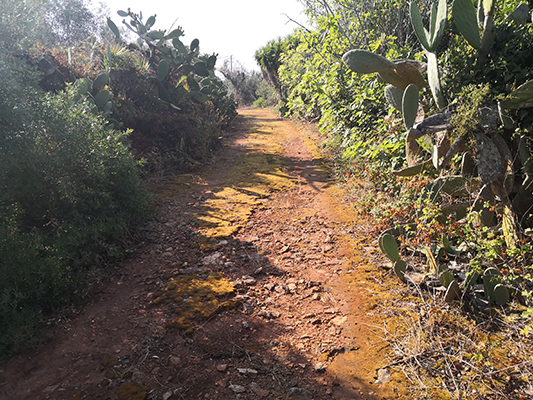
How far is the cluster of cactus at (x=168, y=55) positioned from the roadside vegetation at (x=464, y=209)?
4.95 meters

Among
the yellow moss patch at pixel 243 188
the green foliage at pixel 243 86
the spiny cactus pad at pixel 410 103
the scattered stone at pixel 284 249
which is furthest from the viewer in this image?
the green foliage at pixel 243 86

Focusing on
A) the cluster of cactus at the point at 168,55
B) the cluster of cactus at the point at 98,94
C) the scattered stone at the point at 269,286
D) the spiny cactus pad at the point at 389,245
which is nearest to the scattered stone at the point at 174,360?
the scattered stone at the point at 269,286

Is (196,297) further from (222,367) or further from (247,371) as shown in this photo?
(247,371)

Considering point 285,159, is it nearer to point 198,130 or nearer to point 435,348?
point 198,130

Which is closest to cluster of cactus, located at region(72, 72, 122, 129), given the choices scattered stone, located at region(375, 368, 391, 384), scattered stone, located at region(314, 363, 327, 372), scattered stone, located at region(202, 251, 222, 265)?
scattered stone, located at region(202, 251, 222, 265)

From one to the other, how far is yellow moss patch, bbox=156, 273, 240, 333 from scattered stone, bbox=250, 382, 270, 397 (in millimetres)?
662

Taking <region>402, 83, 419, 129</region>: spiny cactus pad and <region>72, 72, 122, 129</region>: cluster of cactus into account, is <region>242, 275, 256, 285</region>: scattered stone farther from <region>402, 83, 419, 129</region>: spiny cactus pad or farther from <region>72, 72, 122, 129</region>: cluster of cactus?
<region>72, 72, 122, 129</region>: cluster of cactus

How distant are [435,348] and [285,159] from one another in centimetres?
561

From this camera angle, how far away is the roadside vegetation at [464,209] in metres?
1.99

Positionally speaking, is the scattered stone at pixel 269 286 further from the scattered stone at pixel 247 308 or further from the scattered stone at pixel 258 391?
the scattered stone at pixel 258 391

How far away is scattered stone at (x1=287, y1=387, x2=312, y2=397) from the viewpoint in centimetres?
190

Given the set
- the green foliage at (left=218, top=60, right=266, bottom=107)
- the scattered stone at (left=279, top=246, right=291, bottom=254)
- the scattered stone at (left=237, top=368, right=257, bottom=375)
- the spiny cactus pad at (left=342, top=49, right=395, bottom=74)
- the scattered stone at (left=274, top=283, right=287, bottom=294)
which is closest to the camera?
the scattered stone at (left=237, top=368, right=257, bottom=375)

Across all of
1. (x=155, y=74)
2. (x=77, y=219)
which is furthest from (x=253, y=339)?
(x=155, y=74)

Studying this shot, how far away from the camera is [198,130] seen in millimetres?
7266
